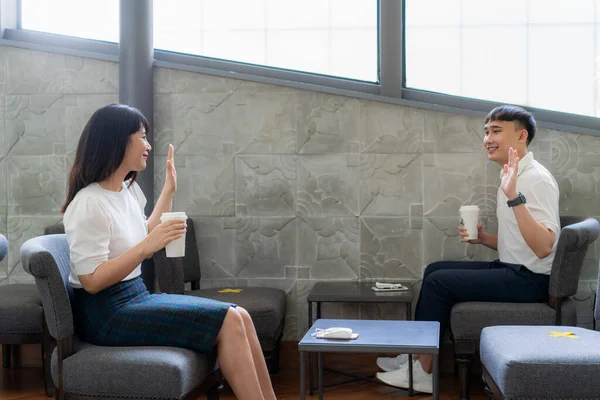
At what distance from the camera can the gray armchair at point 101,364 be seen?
7.84 ft

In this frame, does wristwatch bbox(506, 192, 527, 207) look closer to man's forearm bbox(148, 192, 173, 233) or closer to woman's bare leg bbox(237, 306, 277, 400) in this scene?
woman's bare leg bbox(237, 306, 277, 400)

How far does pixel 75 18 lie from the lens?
15.9 feet

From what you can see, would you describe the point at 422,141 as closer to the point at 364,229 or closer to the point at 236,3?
the point at 364,229

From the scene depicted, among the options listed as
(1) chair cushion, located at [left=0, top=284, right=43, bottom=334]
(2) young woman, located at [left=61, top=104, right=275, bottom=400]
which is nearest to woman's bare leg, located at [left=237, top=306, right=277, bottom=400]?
(2) young woman, located at [left=61, top=104, right=275, bottom=400]

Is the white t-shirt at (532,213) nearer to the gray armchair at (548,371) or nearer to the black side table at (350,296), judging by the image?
the black side table at (350,296)

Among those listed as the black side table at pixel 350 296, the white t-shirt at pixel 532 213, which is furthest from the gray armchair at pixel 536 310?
the black side table at pixel 350 296

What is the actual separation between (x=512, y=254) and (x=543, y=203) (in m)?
0.30

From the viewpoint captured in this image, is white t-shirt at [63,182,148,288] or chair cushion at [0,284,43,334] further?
chair cushion at [0,284,43,334]

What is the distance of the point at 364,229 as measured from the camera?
4.33 meters

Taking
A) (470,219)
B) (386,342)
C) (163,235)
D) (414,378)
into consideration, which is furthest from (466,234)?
(163,235)

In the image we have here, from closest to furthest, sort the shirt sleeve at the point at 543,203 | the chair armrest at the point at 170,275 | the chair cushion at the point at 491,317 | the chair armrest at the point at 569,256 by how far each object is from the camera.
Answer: the chair armrest at the point at 569,256
the chair cushion at the point at 491,317
the shirt sleeve at the point at 543,203
the chair armrest at the point at 170,275

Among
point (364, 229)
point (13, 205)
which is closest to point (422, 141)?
point (364, 229)

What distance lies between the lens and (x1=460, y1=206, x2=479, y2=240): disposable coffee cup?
3.54 metres

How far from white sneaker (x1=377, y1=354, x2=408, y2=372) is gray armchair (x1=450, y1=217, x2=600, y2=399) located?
49cm
